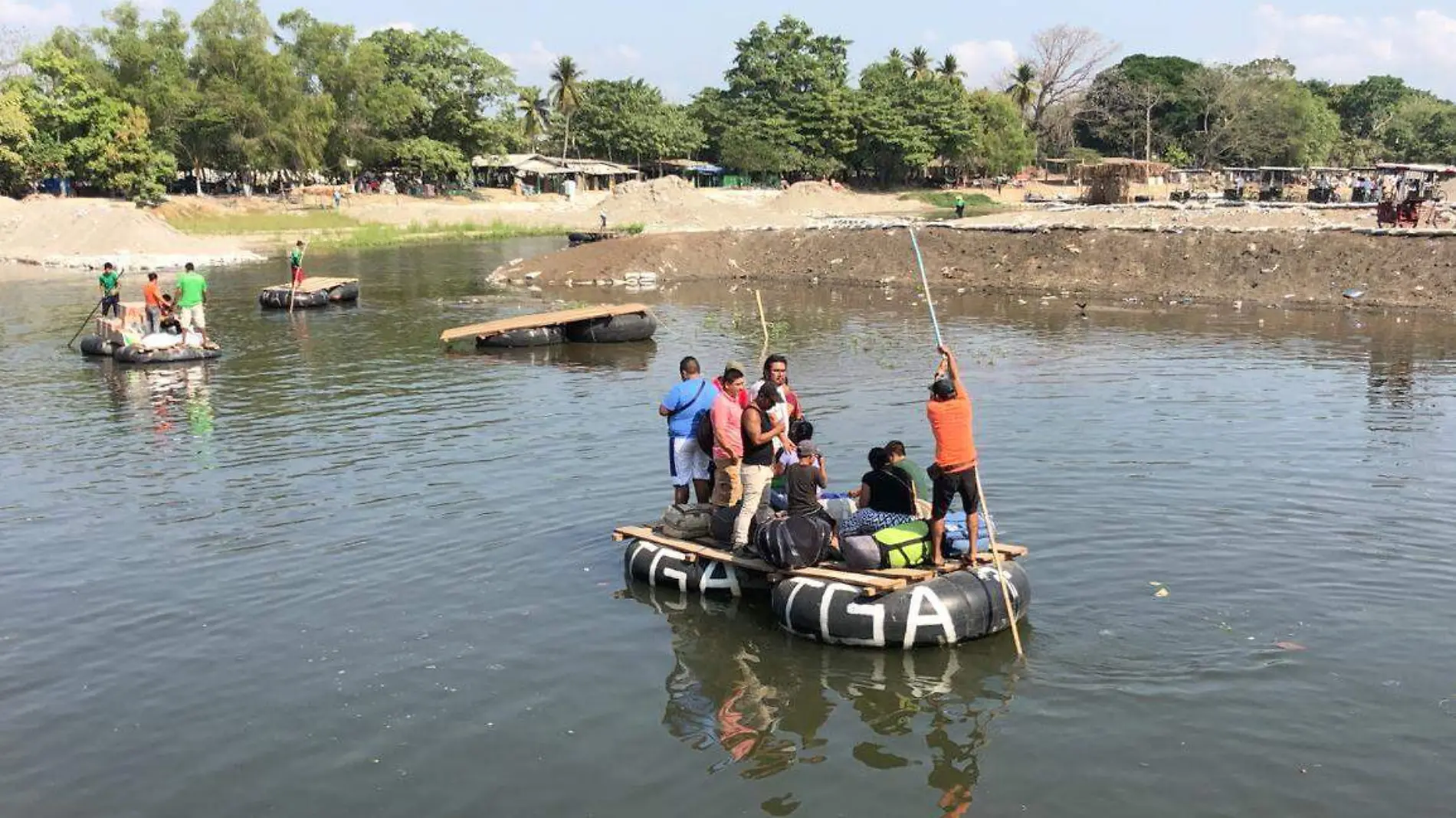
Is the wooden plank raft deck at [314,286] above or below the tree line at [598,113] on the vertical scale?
below

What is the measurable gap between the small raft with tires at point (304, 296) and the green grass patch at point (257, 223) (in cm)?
3693

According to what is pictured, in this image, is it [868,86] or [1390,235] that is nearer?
[1390,235]

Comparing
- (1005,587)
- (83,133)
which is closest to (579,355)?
(1005,587)

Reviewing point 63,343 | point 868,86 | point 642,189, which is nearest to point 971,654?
point 63,343

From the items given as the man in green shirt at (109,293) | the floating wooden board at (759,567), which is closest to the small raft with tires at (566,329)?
the man in green shirt at (109,293)

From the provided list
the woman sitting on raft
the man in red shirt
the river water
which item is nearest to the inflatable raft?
the river water

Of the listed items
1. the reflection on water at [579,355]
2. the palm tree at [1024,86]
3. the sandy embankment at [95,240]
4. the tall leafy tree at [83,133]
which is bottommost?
the reflection on water at [579,355]

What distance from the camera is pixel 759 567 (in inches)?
505

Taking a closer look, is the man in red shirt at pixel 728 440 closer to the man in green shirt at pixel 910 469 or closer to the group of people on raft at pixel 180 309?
the man in green shirt at pixel 910 469

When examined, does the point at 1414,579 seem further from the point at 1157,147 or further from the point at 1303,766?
the point at 1157,147

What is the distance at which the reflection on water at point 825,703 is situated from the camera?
1002 centimetres

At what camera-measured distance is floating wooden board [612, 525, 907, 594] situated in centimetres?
1187

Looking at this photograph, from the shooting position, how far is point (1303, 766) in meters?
9.64

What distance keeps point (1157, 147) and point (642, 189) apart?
57.0 metres
